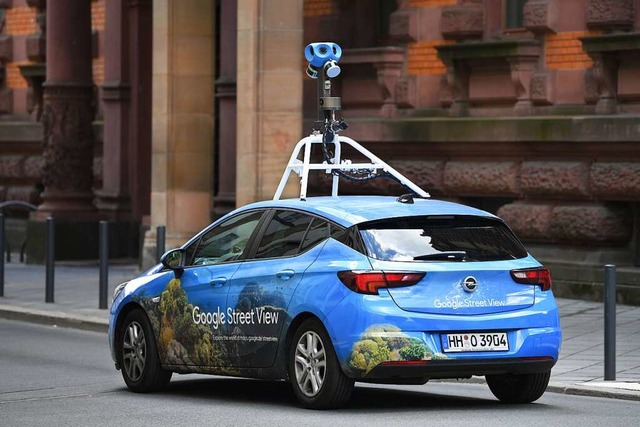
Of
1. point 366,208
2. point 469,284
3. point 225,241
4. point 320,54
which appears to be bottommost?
point 469,284

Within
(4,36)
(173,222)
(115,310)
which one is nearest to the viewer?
(115,310)

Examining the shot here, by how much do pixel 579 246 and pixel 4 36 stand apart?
13738 millimetres

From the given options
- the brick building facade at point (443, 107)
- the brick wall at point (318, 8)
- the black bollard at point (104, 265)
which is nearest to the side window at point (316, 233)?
the brick building facade at point (443, 107)

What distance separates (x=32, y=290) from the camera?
22.0 m

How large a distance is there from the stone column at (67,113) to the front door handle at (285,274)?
50.0 feet

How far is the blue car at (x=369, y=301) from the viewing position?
35.7 feet

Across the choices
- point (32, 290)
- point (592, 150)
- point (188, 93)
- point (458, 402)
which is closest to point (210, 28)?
point (188, 93)

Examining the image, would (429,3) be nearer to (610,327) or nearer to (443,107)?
(443,107)

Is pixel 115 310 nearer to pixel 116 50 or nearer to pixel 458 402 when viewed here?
pixel 458 402

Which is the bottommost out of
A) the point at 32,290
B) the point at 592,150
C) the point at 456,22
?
the point at 32,290

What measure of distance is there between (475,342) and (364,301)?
0.73 m

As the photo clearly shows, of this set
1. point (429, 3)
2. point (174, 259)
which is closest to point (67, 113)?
point (429, 3)

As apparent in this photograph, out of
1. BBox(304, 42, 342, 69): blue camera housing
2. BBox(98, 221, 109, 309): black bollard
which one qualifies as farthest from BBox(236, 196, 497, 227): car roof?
BBox(98, 221, 109, 309): black bollard

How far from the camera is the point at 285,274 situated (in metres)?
11.5
